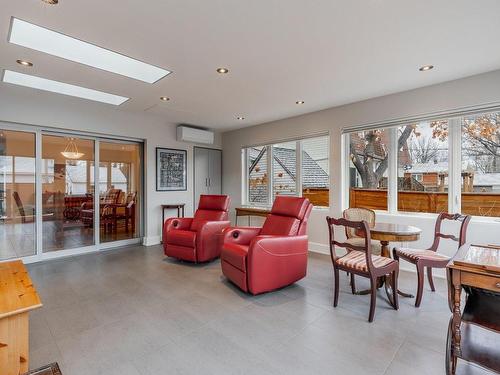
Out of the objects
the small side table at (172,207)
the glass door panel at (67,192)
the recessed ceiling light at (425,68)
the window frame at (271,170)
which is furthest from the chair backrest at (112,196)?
the recessed ceiling light at (425,68)

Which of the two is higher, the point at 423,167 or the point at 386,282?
the point at 423,167

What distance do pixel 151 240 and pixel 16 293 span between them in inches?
134

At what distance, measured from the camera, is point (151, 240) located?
498cm

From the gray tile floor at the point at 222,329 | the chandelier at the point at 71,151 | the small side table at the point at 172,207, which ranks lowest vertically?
the gray tile floor at the point at 222,329

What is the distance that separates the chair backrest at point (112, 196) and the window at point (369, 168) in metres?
4.17

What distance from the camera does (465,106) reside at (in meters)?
3.05

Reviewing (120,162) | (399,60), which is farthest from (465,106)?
(120,162)

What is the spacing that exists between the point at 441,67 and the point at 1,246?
6.03 meters

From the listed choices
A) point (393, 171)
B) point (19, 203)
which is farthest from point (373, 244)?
point (19, 203)

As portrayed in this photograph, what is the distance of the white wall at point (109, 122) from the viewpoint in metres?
3.62

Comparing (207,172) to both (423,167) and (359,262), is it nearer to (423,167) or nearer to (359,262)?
(423,167)

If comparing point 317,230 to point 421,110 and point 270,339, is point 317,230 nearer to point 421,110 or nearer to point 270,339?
point 421,110

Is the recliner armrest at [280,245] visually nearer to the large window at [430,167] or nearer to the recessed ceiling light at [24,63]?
the large window at [430,167]

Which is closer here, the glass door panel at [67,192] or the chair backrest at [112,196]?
the glass door panel at [67,192]
